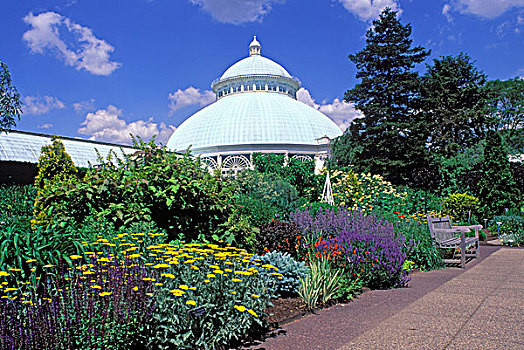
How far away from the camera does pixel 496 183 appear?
19203 mm

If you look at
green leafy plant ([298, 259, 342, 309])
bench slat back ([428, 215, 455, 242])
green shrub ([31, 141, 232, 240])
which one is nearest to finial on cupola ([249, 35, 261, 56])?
bench slat back ([428, 215, 455, 242])

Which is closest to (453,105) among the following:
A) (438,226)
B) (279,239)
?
(438,226)

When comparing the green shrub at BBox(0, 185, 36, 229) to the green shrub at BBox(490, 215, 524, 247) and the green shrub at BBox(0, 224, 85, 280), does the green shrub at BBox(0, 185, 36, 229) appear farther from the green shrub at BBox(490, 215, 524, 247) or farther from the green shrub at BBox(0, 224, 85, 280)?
the green shrub at BBox(490, 215, 524, 247)

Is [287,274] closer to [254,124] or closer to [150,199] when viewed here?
[150,199]

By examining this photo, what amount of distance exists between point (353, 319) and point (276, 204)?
7317mm

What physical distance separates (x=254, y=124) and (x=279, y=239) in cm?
2875

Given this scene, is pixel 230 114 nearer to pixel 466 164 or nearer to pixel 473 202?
pixel 466 164

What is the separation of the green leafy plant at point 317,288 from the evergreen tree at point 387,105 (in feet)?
63.9

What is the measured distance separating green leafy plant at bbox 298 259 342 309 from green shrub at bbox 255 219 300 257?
1.62 meters

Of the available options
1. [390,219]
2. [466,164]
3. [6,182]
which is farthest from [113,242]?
[466,164]

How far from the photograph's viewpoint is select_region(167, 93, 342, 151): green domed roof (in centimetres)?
3469

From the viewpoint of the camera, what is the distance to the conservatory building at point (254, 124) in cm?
3403

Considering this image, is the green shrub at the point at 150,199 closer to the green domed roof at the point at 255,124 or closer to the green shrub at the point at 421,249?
the green shrub at the point at 421,249

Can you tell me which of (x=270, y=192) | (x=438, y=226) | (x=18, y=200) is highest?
(x=18, y=200)
